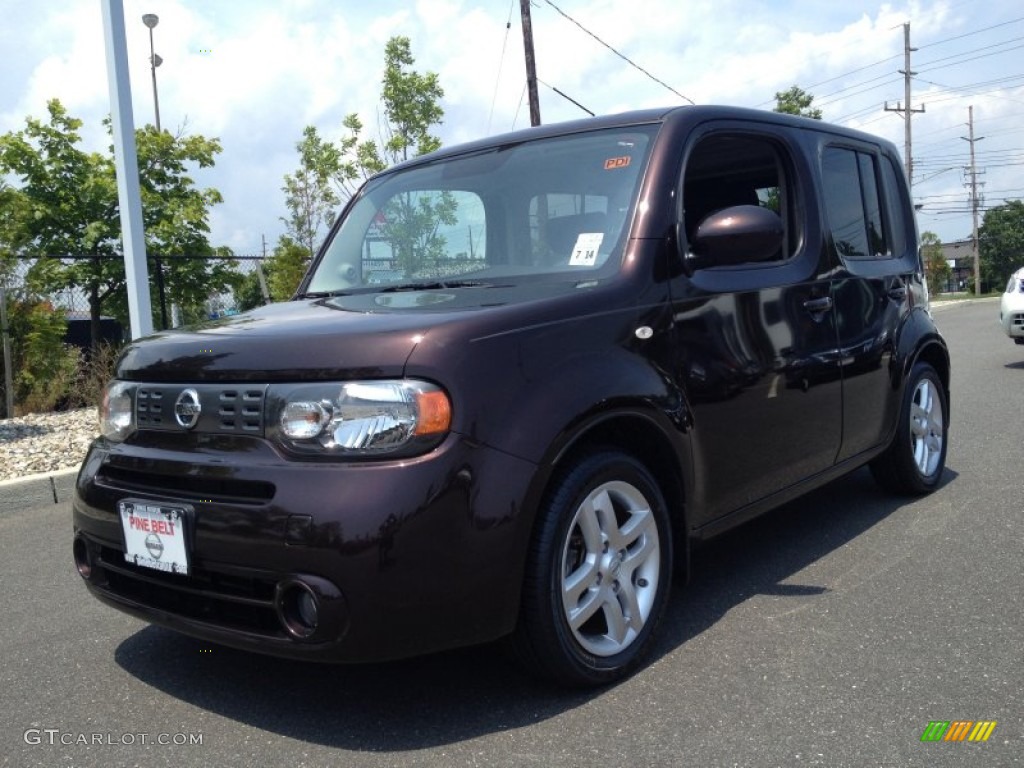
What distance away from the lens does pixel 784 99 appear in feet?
98.9

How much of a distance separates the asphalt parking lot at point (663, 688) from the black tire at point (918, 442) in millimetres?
641

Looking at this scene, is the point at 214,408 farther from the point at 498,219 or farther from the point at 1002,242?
the point at 1002,242

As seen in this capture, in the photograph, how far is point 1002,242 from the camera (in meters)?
92.5

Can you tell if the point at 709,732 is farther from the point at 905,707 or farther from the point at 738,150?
the point at 738,150

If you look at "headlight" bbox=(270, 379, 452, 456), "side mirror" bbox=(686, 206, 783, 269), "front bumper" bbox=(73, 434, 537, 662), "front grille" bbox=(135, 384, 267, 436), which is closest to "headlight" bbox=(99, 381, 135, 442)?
"front grille" bbox=(135, 384, 267, 436)

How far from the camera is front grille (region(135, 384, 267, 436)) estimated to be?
2.53 meters

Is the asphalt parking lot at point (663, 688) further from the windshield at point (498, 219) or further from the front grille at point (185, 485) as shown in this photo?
the windshield at point (498, 219)

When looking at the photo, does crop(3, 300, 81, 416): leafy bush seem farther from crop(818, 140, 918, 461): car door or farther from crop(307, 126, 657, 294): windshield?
crop(818, 140, 918, 461): car door

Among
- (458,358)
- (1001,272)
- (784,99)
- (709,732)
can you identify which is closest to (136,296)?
(458,358)

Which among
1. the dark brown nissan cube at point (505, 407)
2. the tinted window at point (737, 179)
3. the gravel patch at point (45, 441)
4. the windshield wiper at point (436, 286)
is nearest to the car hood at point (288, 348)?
the dark brown nissan cube at point (505, 407)

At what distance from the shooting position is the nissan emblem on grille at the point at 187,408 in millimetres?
2639

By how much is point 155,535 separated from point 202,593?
230mm

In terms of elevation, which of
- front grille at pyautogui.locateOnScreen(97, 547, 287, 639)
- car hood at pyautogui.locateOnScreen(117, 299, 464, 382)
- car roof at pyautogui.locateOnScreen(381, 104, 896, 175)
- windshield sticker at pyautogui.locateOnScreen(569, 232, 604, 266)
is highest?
car roof at pyautogui.locateOnScreen(381, 104, 896, 175)

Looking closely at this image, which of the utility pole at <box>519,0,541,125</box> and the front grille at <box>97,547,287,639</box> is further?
the utility pole at <box>519,0,541,125</box>
